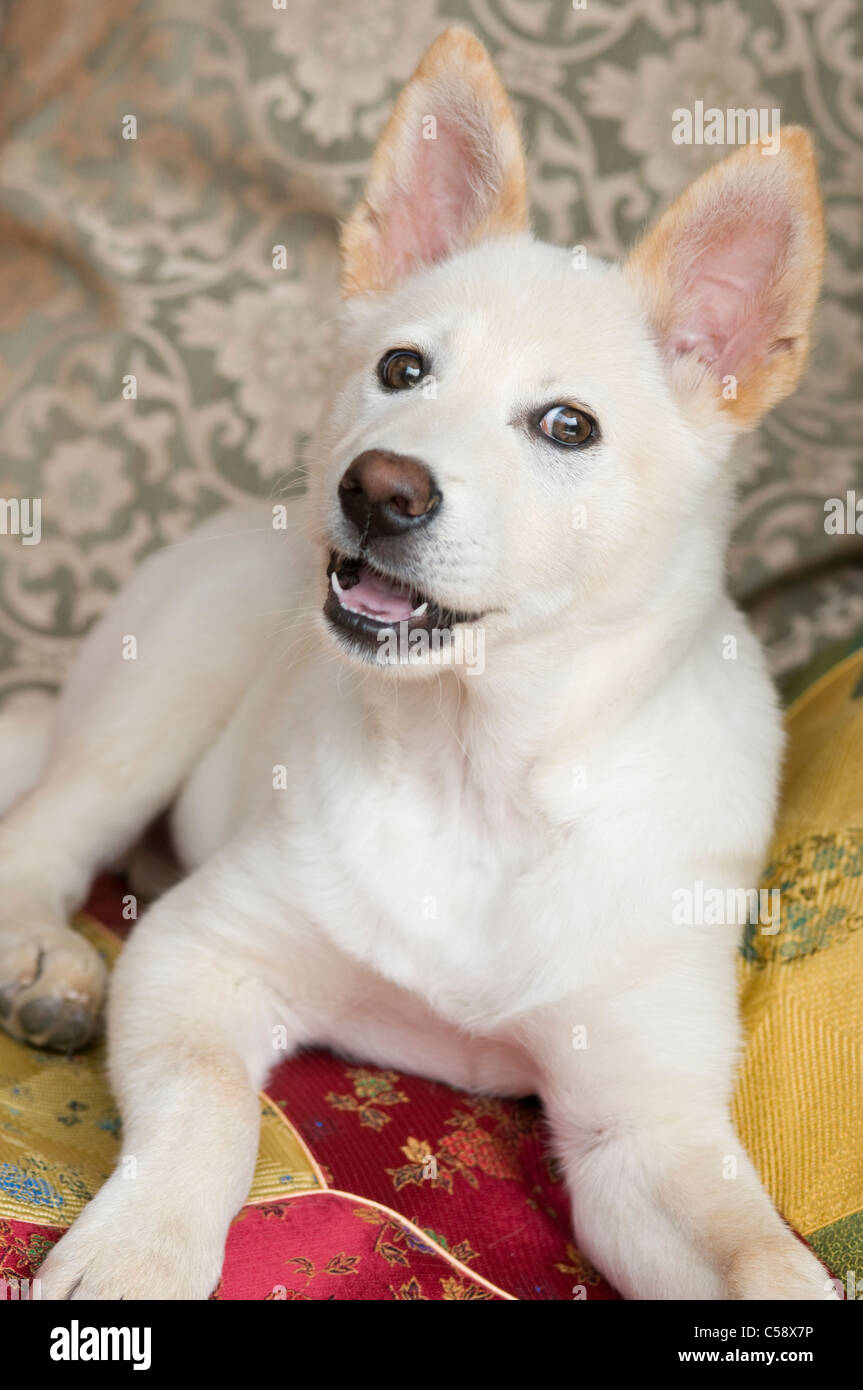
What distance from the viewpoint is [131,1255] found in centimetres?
163

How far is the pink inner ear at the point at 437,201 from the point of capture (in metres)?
2.25

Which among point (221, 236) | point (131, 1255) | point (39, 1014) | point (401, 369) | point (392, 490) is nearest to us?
point (131, 1255)

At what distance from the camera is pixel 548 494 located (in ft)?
6.21

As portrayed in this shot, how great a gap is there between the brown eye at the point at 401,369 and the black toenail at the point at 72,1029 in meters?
1.16

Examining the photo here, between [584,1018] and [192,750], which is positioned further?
[192,750]

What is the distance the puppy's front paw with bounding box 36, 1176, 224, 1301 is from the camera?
5.25 feet

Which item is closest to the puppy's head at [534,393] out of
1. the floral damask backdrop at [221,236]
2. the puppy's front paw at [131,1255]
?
the puppy's front paw at [131,1255]

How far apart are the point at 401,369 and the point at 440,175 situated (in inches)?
18.6

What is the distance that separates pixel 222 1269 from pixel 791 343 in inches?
60.3

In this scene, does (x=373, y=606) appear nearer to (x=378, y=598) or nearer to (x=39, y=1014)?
(x=378, y=598)

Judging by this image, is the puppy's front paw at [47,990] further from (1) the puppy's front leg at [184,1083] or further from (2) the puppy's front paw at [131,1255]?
(2) the puppy's front paw at [131,1255]

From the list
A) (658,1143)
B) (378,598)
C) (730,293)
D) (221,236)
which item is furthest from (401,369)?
(221,236)
